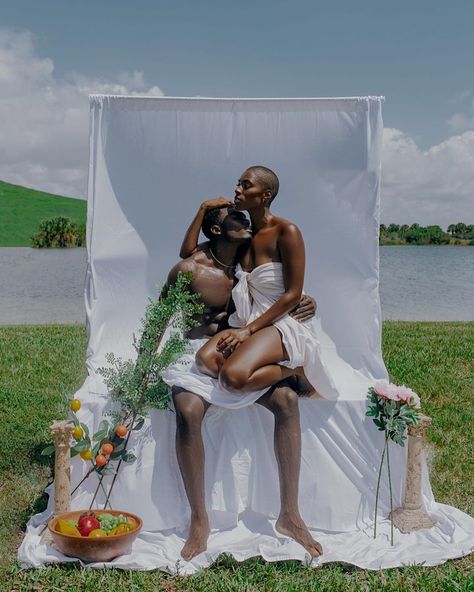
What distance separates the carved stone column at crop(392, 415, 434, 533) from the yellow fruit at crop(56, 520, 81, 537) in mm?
1600

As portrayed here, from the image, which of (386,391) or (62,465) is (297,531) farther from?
(62,465)

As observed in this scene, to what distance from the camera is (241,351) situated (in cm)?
348

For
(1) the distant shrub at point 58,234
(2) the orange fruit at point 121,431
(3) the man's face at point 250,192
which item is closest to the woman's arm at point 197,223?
(3) the man's face at point 250,192

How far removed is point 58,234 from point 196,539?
78.2 ft

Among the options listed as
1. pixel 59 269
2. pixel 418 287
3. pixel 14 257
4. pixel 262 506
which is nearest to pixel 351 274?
pixel 262 506

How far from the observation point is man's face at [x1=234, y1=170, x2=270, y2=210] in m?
3.65

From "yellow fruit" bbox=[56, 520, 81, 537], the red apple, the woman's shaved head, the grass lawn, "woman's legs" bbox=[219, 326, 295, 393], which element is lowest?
the grass lawn

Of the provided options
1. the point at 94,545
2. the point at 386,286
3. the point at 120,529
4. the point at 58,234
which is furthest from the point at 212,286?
the point at 58,234

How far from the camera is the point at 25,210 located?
36219 mm

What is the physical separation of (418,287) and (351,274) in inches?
541

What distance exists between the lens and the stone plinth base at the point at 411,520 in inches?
146

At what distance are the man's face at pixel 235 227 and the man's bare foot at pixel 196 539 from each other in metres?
1.41

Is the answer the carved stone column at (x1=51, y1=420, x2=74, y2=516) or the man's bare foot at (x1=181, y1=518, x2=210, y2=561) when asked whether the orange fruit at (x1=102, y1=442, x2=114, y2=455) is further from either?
the man's bare foot at (x1=181, y1=518, x2=210, y2=561)

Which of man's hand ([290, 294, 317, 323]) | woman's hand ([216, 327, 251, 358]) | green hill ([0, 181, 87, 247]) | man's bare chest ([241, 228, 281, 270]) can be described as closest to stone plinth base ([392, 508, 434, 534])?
man's hand ([290, 294, 317, 323])
